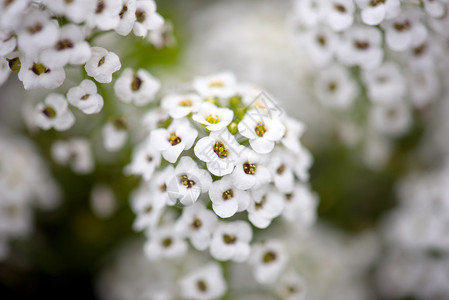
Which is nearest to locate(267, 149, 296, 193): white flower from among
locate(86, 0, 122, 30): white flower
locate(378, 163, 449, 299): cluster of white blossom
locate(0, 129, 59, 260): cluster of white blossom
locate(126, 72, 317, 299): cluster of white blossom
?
locate(126, 72, 317, 299): cluster of white blossom

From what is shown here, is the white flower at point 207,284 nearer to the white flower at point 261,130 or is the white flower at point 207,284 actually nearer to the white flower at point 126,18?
the white flower at point 261,130

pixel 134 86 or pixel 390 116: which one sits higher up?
pixel 390 116

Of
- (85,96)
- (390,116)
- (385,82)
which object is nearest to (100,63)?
(85,96)

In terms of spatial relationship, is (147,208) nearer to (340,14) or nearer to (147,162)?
(147,162)

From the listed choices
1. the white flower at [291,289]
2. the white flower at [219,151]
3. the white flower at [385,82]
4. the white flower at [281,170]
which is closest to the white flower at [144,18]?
the white flower at [219,151]

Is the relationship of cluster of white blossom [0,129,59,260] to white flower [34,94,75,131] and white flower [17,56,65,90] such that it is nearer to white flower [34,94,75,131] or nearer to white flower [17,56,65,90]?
white flower [34,94,75,131]
